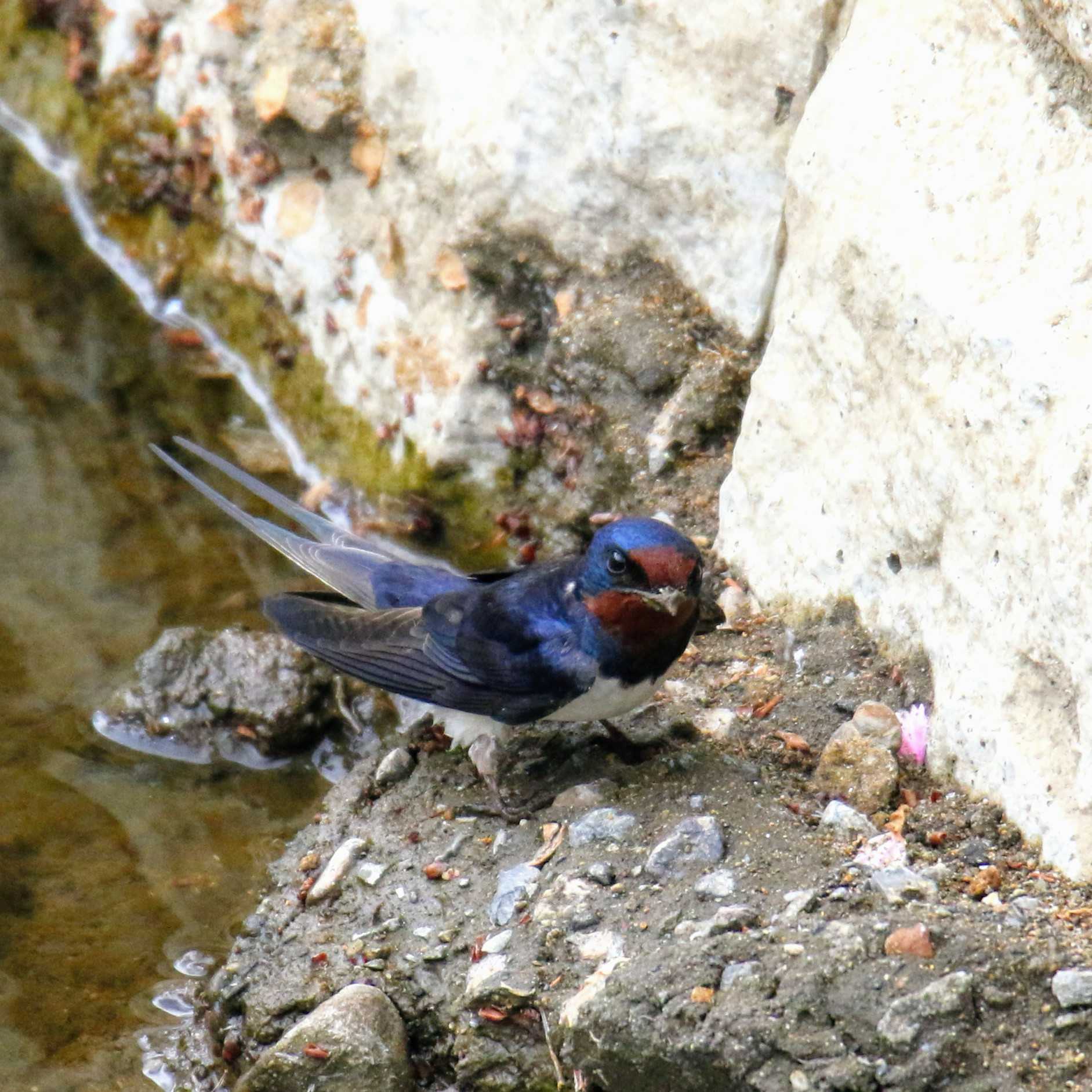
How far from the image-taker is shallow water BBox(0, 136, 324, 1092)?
4445mm

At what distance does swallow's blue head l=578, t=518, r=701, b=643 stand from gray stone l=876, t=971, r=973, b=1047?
1.16m

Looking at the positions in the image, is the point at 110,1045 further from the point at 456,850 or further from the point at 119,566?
the point at 119,566

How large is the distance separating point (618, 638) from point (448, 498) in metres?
2.10

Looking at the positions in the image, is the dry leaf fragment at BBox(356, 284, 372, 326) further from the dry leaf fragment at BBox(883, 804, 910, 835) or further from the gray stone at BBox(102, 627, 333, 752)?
the dry leaf fragment at BBox(883, 804, 910, 835)

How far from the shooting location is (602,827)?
394 cm

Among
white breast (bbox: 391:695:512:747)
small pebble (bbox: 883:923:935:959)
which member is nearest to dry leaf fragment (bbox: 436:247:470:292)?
white breast (bbox: 391:695:512:747)

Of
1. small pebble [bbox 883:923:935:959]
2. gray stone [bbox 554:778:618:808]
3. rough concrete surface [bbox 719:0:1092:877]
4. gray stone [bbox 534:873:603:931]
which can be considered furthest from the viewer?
gray stone [bbox 554:778:618:808]

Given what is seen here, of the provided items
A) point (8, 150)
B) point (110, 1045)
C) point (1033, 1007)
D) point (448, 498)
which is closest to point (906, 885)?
point (1033, 1007)

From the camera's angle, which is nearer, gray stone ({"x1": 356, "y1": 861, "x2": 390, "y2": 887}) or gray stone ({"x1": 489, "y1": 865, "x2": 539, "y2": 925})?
gray stone ({"x1": 489, "y1": 865, "x2": 539, "y2": 925})

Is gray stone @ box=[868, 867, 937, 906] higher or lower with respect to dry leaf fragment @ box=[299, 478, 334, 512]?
higher

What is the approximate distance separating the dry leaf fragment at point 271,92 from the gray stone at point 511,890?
382cm

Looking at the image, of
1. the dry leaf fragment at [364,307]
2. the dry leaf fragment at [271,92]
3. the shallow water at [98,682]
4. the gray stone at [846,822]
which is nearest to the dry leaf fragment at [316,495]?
the shallow water at [98,682]

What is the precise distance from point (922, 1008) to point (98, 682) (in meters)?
3.44

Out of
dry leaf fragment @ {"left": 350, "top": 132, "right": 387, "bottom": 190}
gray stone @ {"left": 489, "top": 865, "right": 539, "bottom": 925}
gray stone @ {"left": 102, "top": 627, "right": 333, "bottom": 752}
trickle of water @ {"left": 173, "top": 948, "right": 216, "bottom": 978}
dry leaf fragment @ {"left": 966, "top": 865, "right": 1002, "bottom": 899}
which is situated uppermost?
A: dry leaf fragment @ {"left": 350, "top": 132, "right": 387, "bottom": 190}
